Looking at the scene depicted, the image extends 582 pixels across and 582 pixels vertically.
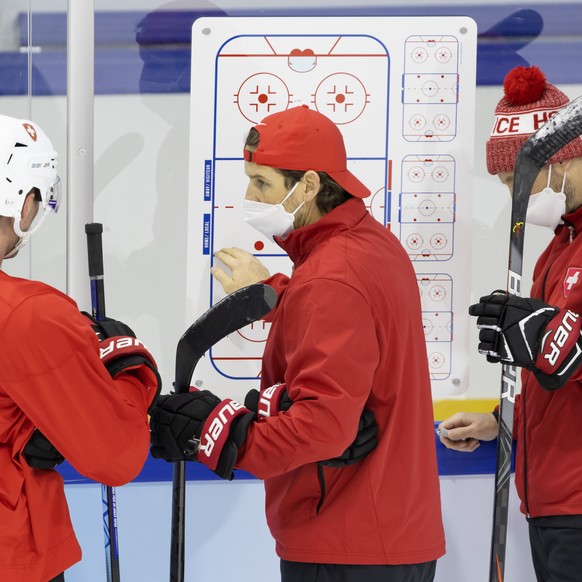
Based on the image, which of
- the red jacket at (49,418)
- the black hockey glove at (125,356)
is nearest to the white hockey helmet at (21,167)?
the red jacket at (49,418)


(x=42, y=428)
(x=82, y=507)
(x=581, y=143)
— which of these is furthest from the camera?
(x=82, y=507)

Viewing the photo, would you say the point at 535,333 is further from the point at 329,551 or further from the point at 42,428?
the point at 42,428

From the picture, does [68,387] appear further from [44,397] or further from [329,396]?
[329,396]

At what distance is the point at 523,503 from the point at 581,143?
0.91 metres

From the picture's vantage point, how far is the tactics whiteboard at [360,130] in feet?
9.30

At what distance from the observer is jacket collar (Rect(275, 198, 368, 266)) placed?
1.98m

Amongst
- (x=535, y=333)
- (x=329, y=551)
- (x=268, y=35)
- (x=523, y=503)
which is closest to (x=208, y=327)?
(x=329, y=551)

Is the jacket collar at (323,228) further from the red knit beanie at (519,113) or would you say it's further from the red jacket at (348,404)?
the red knit beanie at (519,113)

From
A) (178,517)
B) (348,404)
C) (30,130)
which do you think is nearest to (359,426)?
(348,404)

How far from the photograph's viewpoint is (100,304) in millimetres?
2273

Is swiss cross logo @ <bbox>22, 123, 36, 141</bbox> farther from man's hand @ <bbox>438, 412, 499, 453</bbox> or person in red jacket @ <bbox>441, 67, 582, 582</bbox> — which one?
man's hand @ <bbox>438, 412, 499, 453</bbox>

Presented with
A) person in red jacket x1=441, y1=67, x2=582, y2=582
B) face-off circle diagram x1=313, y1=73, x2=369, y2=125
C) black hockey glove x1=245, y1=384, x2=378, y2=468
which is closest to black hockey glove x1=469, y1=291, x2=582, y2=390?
person in red jacket x1=441, y1=67, x2=582, y2=582

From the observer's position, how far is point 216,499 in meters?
2.86

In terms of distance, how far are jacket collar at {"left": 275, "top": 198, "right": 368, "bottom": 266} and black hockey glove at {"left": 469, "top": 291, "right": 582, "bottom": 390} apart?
1.27 ft
